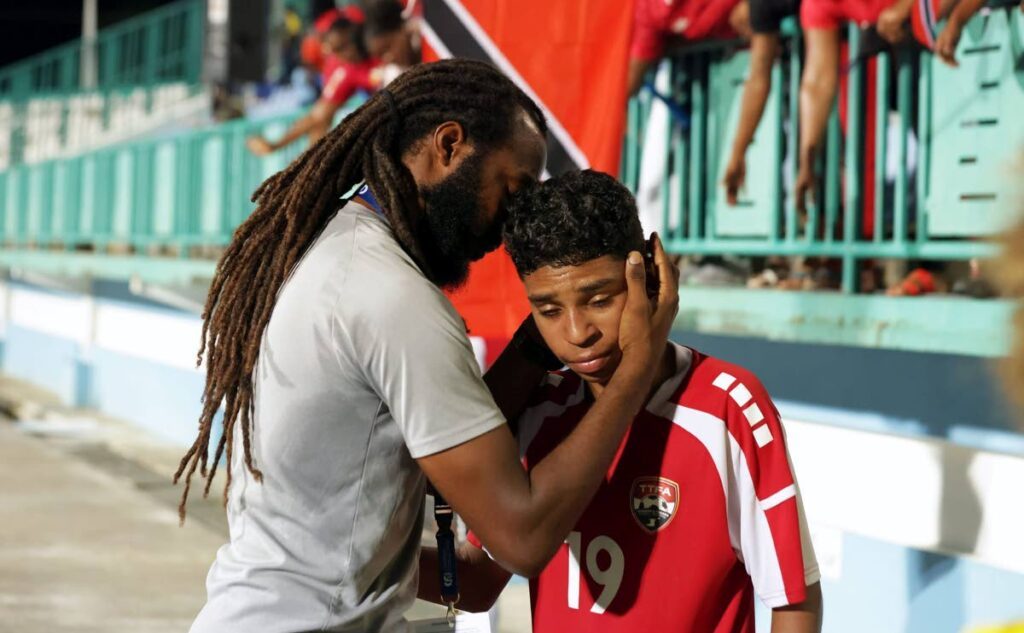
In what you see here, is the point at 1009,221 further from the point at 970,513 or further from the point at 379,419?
the point at 970,513

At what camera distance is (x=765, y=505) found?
205 centimetres

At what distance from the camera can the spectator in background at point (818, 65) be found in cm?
466

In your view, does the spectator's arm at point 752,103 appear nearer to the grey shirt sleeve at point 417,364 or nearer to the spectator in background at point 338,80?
the grey shirt sleeve at point 417,364

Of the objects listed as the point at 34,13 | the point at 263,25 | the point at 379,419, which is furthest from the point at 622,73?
the point at 34,13

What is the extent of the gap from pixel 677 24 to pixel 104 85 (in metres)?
17.1

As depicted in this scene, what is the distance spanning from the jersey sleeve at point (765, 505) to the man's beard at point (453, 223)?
0.41m

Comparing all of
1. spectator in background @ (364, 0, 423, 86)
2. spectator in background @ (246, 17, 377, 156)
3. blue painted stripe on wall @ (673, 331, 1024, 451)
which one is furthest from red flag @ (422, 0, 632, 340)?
spectator in background @ (246, 17, 377, 156)

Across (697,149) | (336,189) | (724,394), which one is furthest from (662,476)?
(697,149)

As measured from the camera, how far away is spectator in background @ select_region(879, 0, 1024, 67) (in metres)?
4.14

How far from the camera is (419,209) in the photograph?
6.86 feet

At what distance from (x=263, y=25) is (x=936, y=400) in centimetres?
1173

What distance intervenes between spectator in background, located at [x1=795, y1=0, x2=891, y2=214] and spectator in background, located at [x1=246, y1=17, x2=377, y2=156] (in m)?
4.05

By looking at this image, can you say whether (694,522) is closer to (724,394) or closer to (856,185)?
(724,394)

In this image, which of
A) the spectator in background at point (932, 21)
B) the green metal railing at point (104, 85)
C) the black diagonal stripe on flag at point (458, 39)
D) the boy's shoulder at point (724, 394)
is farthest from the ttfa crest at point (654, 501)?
the green metal railing at point (104, 85)
